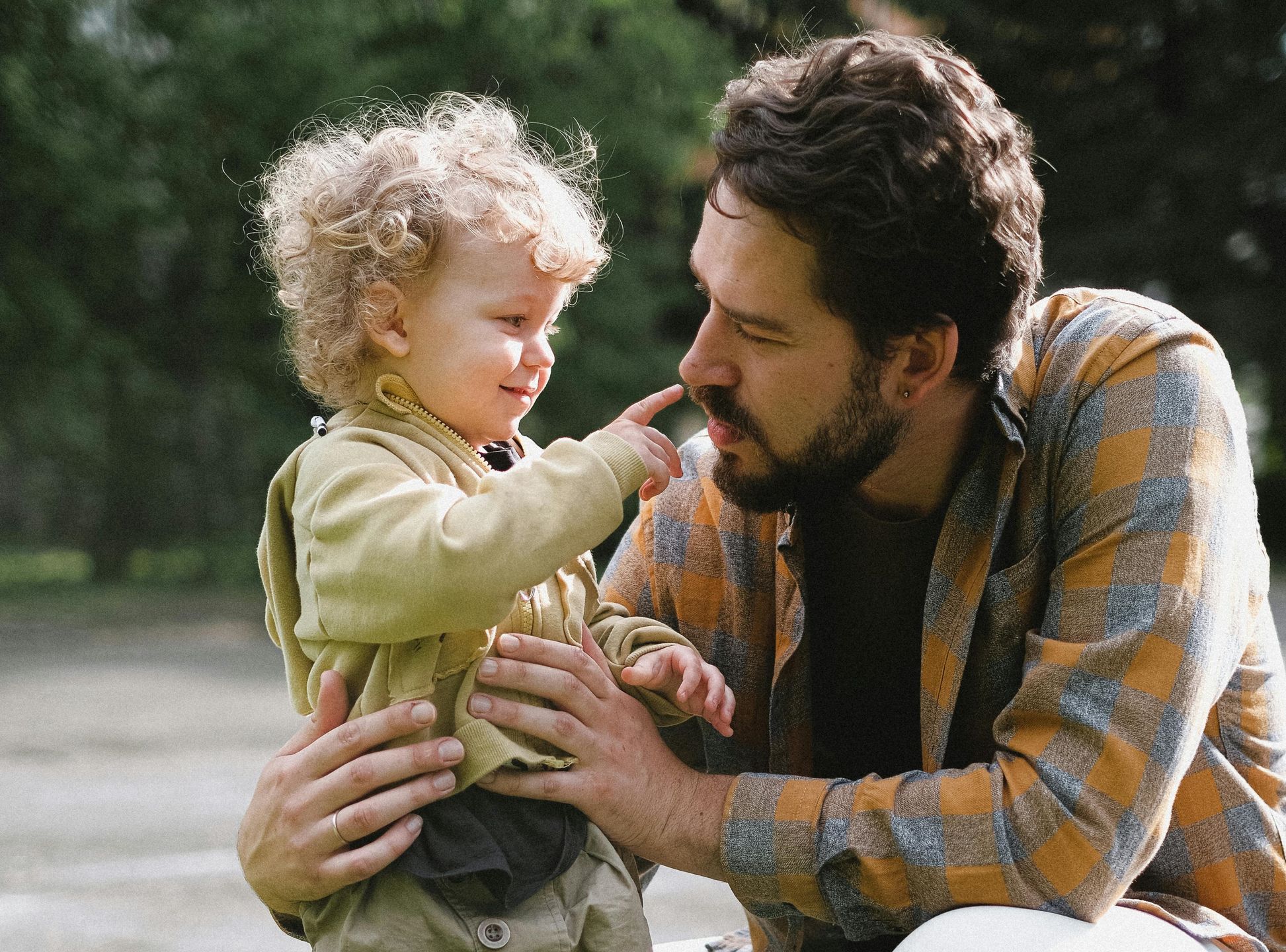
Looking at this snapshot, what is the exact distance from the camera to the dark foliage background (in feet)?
40.0

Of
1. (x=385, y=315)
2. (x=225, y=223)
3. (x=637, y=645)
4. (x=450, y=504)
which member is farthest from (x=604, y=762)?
(x=225, y=223)

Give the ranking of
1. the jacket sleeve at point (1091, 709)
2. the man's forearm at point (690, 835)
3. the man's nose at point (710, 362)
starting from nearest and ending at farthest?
the jacket sleeve at point (1091, 709)
the man's forearm at point (690, 835)
the man's nose at point (710, 362)

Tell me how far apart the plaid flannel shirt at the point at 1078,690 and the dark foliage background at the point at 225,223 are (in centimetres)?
932

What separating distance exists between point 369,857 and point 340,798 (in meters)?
0.13

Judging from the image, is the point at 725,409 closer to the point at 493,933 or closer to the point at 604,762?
the point at 604,762

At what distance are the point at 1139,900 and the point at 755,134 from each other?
1.32 m

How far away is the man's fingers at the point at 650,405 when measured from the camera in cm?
207

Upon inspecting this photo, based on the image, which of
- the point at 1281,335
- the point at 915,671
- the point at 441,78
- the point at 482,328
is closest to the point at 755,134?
the point at 482,328

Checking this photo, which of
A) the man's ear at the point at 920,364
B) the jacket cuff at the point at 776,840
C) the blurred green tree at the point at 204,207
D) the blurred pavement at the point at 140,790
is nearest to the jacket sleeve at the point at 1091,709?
the jacket cuff at the point at 776,840

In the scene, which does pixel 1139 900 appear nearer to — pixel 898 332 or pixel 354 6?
pixel 898 332

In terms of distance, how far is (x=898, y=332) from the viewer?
234 cm

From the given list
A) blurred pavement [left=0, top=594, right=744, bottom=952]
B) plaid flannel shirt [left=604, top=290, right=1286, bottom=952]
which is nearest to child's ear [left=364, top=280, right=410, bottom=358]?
plaid flannel shirt [left=604, top=290, right=1286, bottom=952]

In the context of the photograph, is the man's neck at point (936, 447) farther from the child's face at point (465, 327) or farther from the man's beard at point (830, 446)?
the child's face at point (465, 327)

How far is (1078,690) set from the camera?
1961 mm
